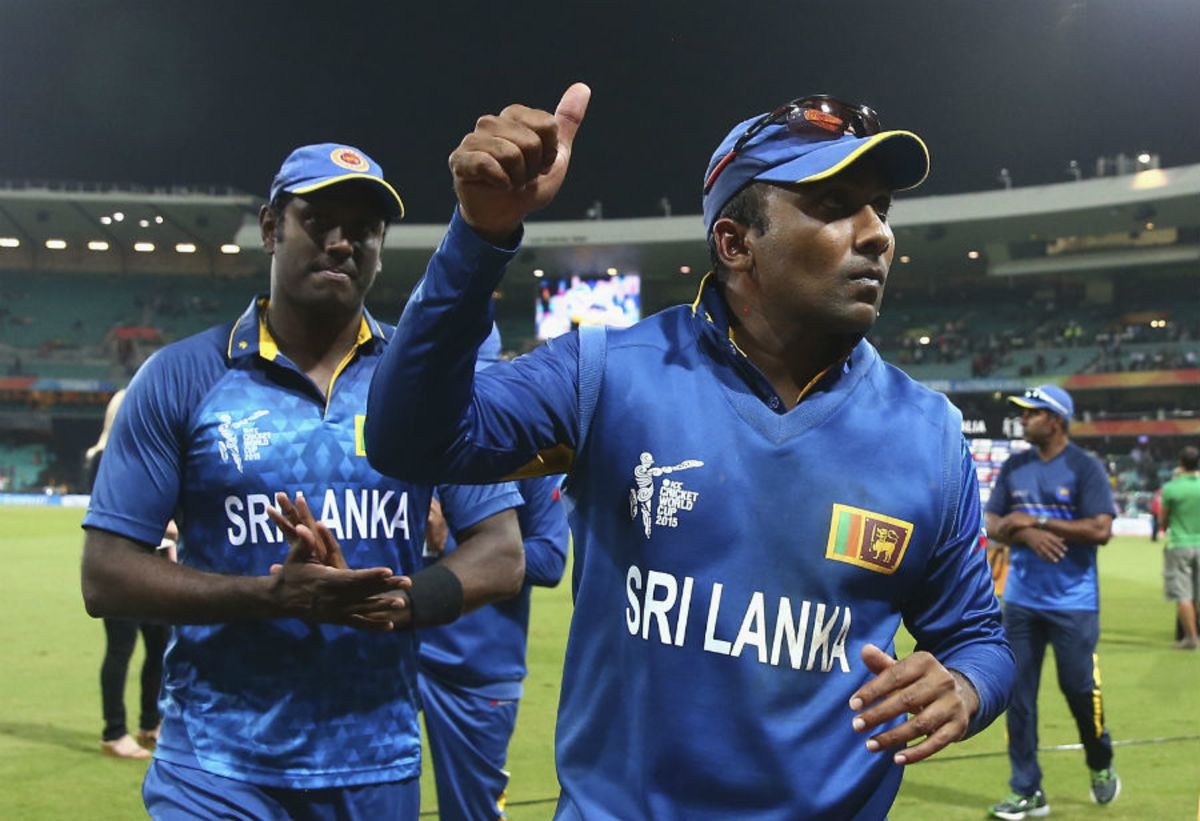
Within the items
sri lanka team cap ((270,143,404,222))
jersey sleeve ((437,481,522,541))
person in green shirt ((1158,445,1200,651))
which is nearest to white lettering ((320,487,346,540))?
jersey sleeve ((437,481,522,541))

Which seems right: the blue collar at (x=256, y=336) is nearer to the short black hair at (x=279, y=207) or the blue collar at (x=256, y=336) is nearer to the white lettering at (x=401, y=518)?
the short black hair at (x=279, y=207)

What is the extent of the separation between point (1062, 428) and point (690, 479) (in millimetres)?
6513

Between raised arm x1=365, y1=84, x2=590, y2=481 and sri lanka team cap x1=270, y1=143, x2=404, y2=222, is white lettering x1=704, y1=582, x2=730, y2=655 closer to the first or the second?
raised arm x1=365, y1=84, x2=590, y2=481

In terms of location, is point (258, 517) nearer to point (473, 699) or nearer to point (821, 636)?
point (821, 636)

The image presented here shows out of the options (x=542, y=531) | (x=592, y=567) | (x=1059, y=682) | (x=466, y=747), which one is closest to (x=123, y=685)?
(x=542, y=531)

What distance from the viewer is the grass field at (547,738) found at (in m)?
6.97

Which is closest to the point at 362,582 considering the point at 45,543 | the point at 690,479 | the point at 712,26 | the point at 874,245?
the point at 690,479

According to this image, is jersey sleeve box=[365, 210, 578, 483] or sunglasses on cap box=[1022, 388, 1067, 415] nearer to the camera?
jersey sleeve box=[365, 210, 578, 483]

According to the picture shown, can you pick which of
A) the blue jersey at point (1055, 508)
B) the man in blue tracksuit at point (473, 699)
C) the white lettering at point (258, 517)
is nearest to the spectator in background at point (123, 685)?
the man in blue tracksuit at point (473, 699)

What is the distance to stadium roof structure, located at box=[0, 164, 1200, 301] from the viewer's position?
43.8 meters

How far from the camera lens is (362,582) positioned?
2.76 metres

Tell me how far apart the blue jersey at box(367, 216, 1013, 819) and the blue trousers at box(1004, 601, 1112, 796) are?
16.4 ft

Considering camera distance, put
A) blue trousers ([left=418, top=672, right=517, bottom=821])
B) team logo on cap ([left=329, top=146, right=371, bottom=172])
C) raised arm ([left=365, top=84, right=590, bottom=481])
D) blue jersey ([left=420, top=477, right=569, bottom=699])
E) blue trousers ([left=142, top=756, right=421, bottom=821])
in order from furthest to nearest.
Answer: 1. blue jersey ([left=420, top=477, right=569, bottom=699])
2. blue trousers ([left=418, top=672, right=517, bottom=821])
3. team logo on cap ([left=329, top=146, right=371, bottom=172])
4. blue trousers ([left=142, top=756, right=421, bottom=821])
5. raised arm ([left=365, top=84, right=590, bottom=481])

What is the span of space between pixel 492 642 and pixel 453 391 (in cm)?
342
